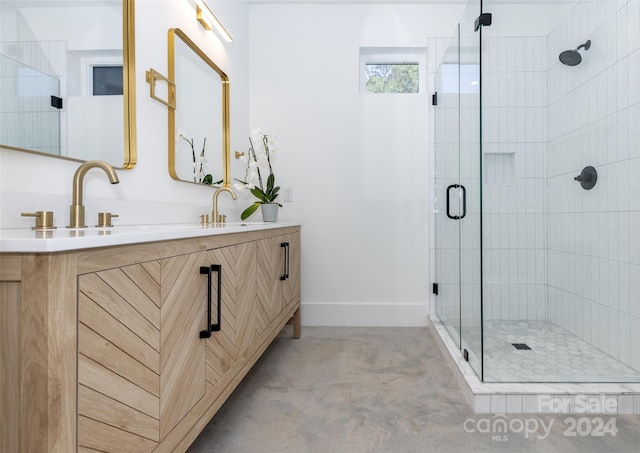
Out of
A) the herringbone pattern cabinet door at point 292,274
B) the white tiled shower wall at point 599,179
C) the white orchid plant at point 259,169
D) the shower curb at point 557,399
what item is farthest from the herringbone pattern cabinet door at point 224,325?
the white tiled shower wall at point 599,179

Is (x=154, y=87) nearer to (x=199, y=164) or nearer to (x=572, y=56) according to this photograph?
(x=199, y=164)

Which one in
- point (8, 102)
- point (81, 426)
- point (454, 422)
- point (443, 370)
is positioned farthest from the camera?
point (443, 370)

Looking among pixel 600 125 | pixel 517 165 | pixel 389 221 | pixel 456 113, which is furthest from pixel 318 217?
pixel 600 125

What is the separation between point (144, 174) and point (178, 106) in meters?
0.46

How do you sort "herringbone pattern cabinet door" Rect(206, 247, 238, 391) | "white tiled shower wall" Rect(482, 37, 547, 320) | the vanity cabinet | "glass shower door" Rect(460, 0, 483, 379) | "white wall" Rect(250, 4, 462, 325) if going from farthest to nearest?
"white wall" Rect(250, 4, 462, 325), "white tiled shower wall" Rect(482, 37, 547, 320), "glass shower door" Rect(460, 0, 483, 379), "herringbone pattern cabinet door" Rect(206, 247, 238, 391), the vanity cabinet

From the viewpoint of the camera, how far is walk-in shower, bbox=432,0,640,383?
5.90 ft

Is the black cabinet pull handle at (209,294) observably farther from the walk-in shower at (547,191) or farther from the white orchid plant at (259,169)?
the white orchid plant at (259,169)

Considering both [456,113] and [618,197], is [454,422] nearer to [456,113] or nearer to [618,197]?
[618,197]

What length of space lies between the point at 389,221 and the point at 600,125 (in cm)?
141

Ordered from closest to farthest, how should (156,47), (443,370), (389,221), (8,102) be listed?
(8,102) < (156,47) < (443,370) < (389,221)

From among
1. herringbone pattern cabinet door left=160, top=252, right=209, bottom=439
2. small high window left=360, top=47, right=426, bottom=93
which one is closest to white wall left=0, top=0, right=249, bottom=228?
herringbone pattern cabinet door left=160, top=252, right=209, bottom=439

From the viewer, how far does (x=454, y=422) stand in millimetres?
1507

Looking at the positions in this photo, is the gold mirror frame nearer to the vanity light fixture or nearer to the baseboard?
the vanity light fixture

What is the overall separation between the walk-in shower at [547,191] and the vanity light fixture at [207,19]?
1.39m
